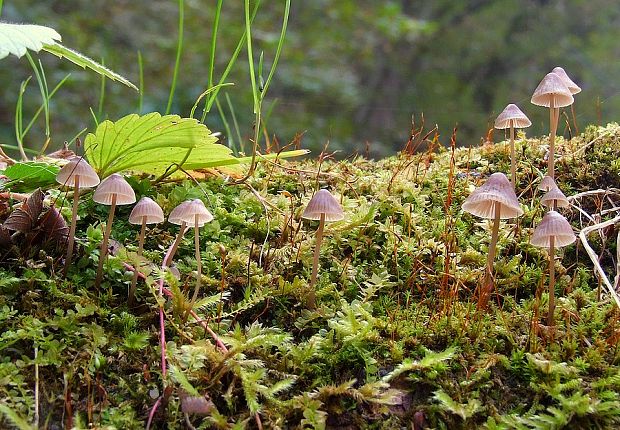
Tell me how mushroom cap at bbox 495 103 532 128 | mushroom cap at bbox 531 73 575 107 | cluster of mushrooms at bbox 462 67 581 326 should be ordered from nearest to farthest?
cluster of mushrooms at bbox 462 67 581 326 → mushroom cap at bbox 531 73 575 107 → mushroom cap at bbox 495 103 532 128

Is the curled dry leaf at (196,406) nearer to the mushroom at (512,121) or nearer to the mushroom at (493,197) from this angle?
the mushroom at (493,197)

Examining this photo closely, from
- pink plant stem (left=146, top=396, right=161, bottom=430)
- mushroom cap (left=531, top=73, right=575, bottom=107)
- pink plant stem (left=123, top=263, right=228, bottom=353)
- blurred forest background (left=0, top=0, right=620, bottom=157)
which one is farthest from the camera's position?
blurred forest background (left=0, top=0, right=620, bottom=157)

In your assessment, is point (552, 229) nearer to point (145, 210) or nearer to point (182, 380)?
point (182, 380)

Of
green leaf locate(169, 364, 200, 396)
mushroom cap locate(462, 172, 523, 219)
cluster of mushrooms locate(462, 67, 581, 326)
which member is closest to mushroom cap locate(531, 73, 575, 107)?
cluster of mushrooms locate(462, 67, 581, 326)

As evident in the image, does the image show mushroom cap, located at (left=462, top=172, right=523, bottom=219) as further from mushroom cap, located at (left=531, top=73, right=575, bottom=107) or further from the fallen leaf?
the fallen leaf

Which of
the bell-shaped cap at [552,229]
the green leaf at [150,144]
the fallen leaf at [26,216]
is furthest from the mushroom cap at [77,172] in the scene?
the bell-shaped cap at [552,229]

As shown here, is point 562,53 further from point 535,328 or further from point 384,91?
point 535,328

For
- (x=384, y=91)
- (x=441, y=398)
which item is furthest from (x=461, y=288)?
(x=384, y=91)

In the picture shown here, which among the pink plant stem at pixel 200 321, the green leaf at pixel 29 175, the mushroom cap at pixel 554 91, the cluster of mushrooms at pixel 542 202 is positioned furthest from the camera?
the mushroom cap at pixel 554 91
